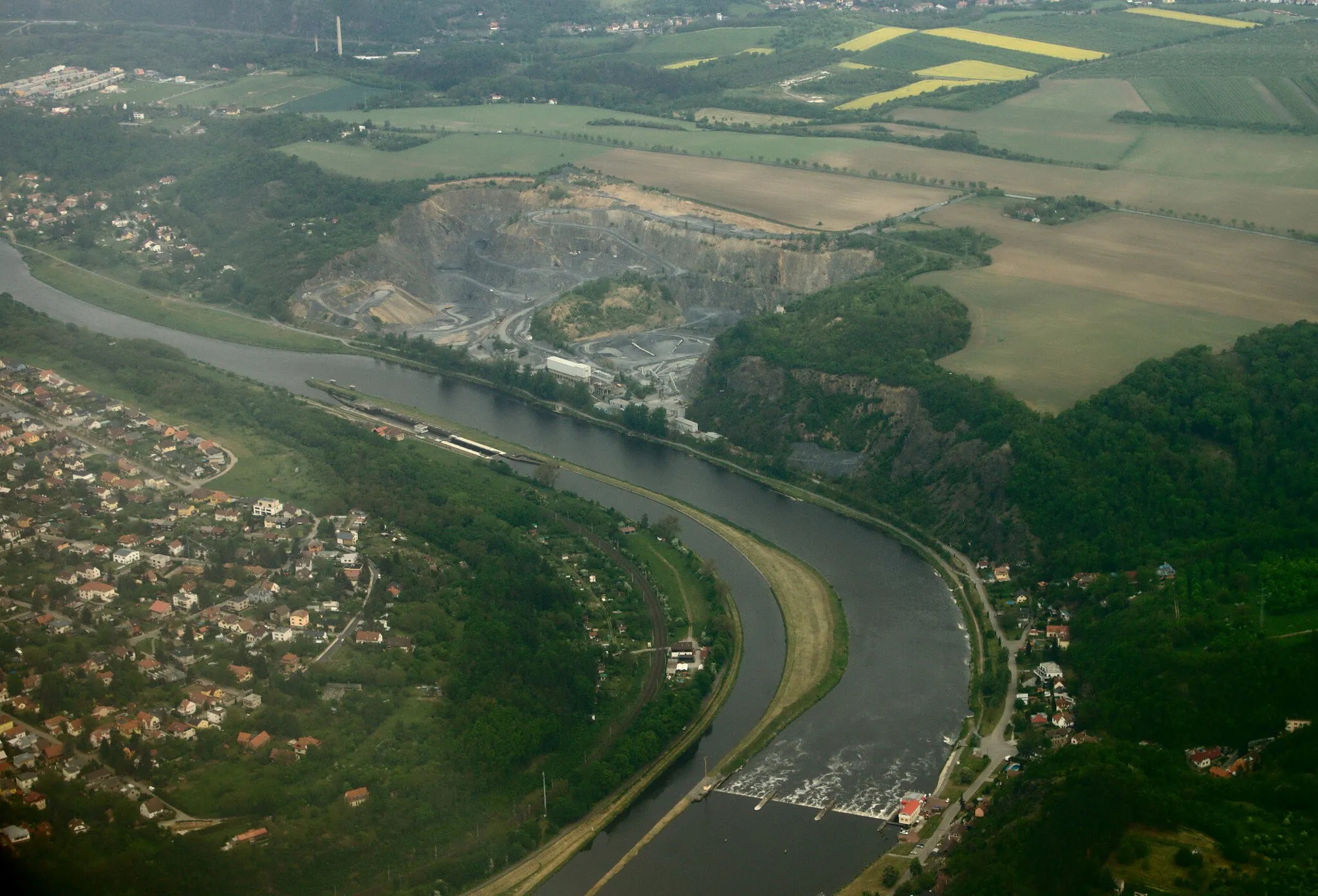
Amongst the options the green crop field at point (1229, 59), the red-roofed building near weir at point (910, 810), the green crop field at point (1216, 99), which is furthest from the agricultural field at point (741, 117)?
the red-roofed building near weir at point (910, 810)

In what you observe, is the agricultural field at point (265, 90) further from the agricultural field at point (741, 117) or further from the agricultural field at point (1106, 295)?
the agricultural field at point (1106, 295)

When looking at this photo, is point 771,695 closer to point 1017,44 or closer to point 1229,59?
point 1229,59

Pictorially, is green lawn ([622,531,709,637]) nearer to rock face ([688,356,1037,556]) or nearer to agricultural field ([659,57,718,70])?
rock face ([688,356,1037,556])

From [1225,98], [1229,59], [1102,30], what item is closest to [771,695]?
[1225,98]

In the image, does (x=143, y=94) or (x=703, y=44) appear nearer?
(x=143, y=94)

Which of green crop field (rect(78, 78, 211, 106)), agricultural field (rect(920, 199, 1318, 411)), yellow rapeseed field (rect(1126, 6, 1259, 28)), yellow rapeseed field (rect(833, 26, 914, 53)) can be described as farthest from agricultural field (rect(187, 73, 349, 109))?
yellow rapeseed field (rect(1126, 6, 1259, 28))

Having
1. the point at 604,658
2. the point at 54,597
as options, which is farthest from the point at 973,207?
the point at 54,597
